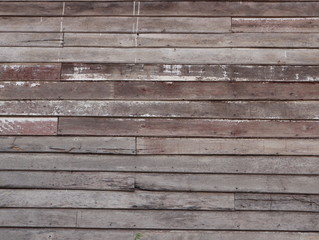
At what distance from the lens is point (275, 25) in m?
4.56

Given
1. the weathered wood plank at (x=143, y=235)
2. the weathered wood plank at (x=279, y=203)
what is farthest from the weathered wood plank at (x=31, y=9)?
the weathered wood plank at (x=279, y=203)

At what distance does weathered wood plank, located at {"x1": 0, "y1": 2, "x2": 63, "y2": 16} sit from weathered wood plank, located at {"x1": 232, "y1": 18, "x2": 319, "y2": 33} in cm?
185

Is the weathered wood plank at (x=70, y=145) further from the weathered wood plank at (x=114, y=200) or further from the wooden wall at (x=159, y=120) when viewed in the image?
the weathered wood plank at (x=114, y=200)

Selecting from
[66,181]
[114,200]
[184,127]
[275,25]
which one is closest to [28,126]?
[66,181]

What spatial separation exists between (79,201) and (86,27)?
1764mm

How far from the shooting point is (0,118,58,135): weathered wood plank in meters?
4.41

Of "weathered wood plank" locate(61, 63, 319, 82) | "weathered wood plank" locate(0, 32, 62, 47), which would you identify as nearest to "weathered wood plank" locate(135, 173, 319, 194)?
"weathered wood plank" locate(61, 63, 319, 82)

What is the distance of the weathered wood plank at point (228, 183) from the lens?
14.1ft

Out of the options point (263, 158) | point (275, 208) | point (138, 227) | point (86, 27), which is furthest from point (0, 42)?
point (275, 208)

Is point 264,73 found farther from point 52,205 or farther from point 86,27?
point 52,205

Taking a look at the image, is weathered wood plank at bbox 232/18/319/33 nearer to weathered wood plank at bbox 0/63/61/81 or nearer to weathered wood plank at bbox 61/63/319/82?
weathered wood plank at bbox 61/63/319/82

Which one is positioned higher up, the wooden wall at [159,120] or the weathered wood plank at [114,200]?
the wooden wall at [159,120]

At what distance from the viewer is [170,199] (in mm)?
4301

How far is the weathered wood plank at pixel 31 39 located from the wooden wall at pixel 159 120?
0.4 inches
